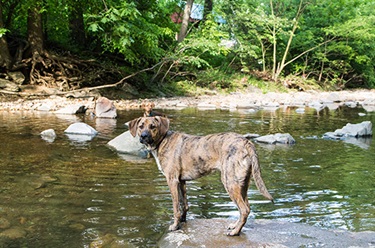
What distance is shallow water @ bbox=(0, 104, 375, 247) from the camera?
5.17 metres

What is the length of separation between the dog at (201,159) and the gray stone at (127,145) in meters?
4.84

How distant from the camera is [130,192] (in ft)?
22.3

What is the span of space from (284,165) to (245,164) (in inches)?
183

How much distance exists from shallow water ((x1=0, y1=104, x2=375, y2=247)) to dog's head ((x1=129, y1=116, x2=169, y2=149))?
1060 millimetres

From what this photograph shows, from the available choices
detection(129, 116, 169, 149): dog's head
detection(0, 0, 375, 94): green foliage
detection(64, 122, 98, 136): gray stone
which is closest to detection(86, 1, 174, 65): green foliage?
detection(0, 0, 375, 94): green foliage

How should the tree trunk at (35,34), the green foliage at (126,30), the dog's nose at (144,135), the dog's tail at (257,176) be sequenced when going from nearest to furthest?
the dog's tail at (257,176), the dog's nose at (144,135), the green foliage at (126,30), the tree trunk at (35,34)

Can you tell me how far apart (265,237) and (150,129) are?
171 centimetres

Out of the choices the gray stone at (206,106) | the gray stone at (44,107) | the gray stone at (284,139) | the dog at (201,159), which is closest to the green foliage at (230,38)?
the gray stone at (206,106)

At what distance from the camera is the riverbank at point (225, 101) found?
18.9m

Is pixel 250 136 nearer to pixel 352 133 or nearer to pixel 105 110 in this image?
pixel 352 133

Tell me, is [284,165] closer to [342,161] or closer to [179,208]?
[342,161]

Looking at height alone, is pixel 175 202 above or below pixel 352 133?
above

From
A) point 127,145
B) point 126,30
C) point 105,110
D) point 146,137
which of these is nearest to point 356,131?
point 127,145

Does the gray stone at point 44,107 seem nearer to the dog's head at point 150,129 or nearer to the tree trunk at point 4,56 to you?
the tree trunk at point 4,56
